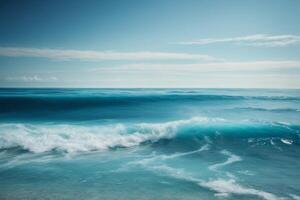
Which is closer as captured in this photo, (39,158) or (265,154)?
(39,158)

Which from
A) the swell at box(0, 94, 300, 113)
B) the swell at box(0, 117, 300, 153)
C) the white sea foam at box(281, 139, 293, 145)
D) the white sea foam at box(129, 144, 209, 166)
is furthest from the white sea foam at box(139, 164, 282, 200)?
the swell at box(0, 94, 300, 113)

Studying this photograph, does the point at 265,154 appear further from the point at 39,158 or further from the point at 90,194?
the point at 39,158

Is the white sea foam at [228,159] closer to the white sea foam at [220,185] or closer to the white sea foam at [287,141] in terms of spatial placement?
the white sea foam at [220,185]

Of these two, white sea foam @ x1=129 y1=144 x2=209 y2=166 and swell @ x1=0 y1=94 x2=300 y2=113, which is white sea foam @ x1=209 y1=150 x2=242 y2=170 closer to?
white sea foam @ x1=129 y1=144 x2=209 y2=166

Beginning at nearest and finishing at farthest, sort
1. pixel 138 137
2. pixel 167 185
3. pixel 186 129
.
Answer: pixel 167 185
pixel 138 137
pixel 186 129

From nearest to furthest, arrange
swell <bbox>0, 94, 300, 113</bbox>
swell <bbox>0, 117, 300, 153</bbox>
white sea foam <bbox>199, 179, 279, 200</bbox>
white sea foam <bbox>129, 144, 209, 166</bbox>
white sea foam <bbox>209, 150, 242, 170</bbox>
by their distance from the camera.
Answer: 1. white sea foam <bbox>199, 179, 279, 200</bbox>
2. white sea foam <bbox>209, 150, 242, 170</bbox>
3. white sea foam <bbox>129, 144, 209, 166</bbox>
4. swell <bbox>0, 117, 300, 153</bbox>
5. swell <bbox>0, 94, 300, 113</bbox>

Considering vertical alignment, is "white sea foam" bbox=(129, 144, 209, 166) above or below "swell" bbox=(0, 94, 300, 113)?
below

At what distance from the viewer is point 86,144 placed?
1584cm

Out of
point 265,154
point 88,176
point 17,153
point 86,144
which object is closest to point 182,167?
point 88,176

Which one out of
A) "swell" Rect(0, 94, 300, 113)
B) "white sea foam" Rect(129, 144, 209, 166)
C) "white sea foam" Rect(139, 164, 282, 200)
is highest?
"swell" Rect(0, 94, 300, 113)

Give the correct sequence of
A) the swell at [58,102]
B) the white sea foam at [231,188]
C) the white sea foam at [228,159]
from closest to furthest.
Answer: the white sea foam at [231,188], the white sea foam at [228,159], the swell at [58,102]

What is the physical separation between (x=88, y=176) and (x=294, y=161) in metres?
10.2

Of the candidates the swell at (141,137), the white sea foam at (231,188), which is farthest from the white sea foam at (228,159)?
the swell at (141,137)

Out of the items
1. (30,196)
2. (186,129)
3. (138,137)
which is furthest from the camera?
(186,129)
